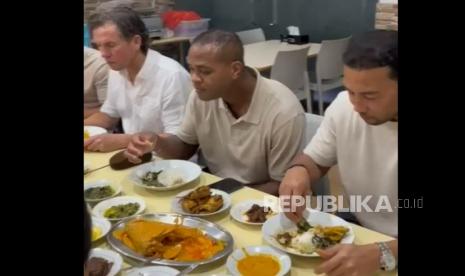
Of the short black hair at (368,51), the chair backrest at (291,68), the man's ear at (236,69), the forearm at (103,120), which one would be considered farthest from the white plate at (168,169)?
the chair backrest at (291,68)

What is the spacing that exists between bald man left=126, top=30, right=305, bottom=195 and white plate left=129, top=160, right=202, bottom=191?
2.3 inches

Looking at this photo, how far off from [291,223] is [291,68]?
78.5 inches

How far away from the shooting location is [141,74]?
1747mm

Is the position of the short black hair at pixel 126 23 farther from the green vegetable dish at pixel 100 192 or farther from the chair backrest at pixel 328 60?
the chair backrest at pixel 328 60

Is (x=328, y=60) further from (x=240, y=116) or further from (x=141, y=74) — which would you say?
(x=240, y=116)

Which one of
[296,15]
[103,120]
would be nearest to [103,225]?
[103,120]

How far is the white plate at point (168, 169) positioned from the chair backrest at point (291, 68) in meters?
1.58

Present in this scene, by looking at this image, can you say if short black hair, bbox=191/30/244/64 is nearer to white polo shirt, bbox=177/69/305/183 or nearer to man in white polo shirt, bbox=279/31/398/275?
white polo shirt, bbox=177/69/305/183

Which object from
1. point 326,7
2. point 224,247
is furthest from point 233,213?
point 326,7

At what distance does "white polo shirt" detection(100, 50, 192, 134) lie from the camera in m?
1.71

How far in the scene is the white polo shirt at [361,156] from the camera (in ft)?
3.82
